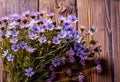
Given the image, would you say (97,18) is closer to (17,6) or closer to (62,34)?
(62,34)

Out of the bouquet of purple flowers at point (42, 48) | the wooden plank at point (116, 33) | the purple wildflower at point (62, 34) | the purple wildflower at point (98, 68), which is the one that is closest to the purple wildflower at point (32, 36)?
the bouquet of purple flowers at point (42, 48)

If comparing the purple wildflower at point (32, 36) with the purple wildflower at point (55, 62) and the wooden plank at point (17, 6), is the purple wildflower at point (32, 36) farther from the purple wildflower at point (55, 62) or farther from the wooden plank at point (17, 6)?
the wooden plank at point (17, 6)

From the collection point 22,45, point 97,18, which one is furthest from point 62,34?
point 97,18

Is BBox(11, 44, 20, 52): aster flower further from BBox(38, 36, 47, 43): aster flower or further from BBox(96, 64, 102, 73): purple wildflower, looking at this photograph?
BBox(96, 64, 102, 73): purple wildflower

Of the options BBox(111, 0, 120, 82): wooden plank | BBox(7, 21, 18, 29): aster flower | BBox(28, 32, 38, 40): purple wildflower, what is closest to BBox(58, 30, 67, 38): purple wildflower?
BBox(28, 32, 38, 40): purple wildflower

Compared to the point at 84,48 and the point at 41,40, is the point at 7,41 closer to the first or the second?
the point at 41,40

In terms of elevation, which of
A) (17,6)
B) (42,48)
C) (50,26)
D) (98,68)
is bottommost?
(98,68)

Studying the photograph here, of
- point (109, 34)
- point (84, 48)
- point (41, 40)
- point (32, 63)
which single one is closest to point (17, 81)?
point (32, 63)
